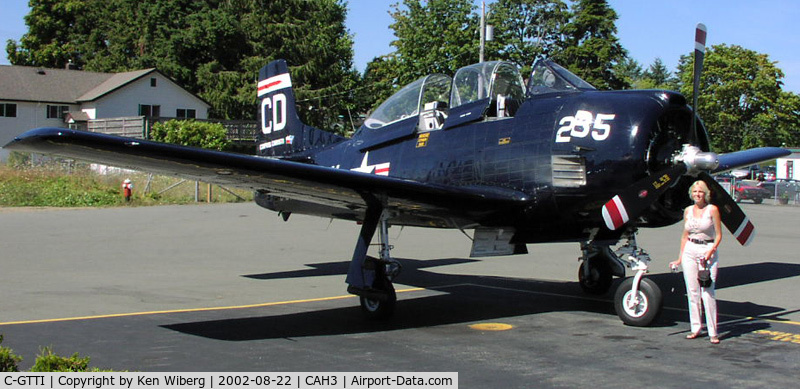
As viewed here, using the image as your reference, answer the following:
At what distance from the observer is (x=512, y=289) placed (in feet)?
37.3

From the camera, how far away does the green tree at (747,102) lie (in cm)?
6328

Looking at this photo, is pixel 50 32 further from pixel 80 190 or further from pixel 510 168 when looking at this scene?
pixel 510 168

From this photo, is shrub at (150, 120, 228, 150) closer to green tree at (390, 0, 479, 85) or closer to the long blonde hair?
green tree at (390, 0, 479, 85)

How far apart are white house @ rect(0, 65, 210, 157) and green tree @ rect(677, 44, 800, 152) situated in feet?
137

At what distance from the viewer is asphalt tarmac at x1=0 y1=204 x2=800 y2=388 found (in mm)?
6449

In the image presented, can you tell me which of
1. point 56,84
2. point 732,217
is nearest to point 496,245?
point 732,217

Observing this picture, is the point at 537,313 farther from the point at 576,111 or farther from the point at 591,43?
the point at 591,43

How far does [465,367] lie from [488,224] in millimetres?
2914

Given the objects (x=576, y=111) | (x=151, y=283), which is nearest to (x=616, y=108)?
(x=576, y=111)

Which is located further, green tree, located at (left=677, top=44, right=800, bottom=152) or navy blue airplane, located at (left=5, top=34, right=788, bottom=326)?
green tree, located at (left=677, top=44, right=800, bottom=152)

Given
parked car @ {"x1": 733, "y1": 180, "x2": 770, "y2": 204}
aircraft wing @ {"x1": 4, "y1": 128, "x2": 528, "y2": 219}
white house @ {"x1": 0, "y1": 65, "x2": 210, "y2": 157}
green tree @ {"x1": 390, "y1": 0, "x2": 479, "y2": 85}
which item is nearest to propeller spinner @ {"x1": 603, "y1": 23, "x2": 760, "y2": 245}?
aircraft wing @ {"x1": 4, "y1": 128, "x2": 528, "y2": 219}

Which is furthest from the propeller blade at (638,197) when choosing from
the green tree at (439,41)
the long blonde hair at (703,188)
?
the green tree at (439,41)

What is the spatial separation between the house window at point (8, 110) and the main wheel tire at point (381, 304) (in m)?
51.2

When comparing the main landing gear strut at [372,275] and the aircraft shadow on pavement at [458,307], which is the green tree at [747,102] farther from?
the main landing gear strut at [372,275]
